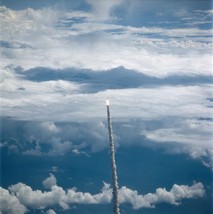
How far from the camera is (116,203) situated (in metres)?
57.7

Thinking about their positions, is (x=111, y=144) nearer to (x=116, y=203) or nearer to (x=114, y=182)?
(x=114, y=182)

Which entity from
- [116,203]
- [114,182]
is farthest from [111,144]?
[116,203]

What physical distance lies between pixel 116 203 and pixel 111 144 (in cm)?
1103

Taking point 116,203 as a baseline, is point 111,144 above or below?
above

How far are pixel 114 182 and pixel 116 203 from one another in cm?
442

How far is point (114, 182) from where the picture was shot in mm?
55844

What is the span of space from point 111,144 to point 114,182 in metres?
6.66

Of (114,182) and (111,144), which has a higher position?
(111,144)

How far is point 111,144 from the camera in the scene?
54.4m
